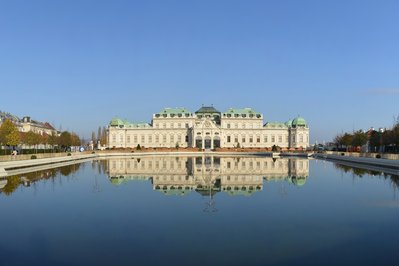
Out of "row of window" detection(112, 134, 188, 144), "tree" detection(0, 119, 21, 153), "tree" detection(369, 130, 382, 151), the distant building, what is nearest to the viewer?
"tree" detection(0, 119, 21, 153)

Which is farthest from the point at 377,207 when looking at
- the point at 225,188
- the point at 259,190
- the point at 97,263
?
the point at 97,263

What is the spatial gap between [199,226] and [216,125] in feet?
345

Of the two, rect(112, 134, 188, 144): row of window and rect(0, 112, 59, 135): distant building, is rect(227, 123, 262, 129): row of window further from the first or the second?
rect(0, 112, 59, 135): distant building

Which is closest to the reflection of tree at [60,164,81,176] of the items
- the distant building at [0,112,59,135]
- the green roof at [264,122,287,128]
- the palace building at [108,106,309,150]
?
the distant building at [0,112,59,135]

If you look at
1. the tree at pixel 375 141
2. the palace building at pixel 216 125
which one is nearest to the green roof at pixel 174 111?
the palace building at pixel 216 125

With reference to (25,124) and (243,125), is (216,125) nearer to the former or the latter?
(243,125)

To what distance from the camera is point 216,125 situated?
11856cm

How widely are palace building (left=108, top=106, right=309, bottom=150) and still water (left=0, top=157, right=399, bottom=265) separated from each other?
97032 millimetres

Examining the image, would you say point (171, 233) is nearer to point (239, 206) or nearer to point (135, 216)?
point (135, 216)

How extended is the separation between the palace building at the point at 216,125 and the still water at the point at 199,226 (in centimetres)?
9703

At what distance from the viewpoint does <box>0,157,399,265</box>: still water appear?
34.1ft

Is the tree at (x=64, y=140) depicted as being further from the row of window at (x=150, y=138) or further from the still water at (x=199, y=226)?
the still water at (x=199, y=226)

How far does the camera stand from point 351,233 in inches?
505

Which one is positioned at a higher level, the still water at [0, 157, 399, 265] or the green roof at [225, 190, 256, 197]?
the green roof at [225, 190, 256, 197]
